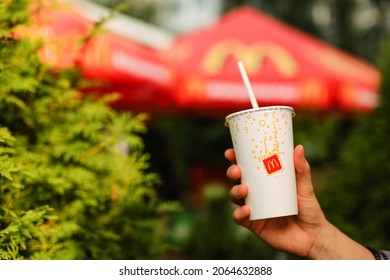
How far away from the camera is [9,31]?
1732mm

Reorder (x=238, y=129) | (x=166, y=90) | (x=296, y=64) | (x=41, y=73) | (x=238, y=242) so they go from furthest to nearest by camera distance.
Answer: (x=296, y=64), (x=166, y=90), (x=238, y=242), (x=41, y=73), (x=238, y=129)

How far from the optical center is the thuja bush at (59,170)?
1.73m

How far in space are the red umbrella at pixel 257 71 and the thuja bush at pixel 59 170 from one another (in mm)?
2916

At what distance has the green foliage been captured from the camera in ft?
10.1

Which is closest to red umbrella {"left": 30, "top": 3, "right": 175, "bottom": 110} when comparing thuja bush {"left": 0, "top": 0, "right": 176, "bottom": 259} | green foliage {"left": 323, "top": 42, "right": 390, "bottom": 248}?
thuja bush {"left": 0, "top": 0, "right": 176, "bottom": 259}

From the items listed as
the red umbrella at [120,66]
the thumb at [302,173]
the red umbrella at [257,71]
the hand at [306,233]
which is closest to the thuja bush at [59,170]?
the hand at [306,233]

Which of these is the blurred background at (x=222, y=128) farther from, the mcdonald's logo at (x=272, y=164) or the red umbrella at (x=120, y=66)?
the mcdonald's logo at (x=272, y=164)

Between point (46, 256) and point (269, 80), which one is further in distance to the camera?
point (269, 80)

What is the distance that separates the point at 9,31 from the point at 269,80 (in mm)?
3890

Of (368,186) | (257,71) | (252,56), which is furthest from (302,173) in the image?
(252,56)

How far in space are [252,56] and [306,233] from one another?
400 cm

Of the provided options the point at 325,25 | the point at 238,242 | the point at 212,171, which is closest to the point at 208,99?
the point at 238,242

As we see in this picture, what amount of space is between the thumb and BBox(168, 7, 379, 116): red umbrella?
3.33 metres

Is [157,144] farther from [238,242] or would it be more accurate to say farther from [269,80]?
[238,242]
